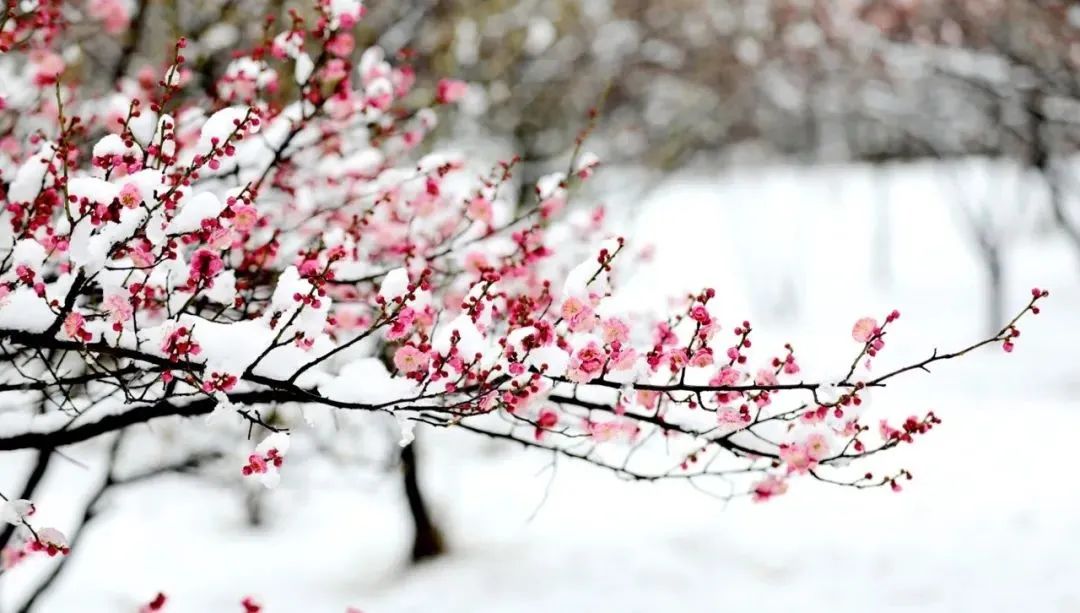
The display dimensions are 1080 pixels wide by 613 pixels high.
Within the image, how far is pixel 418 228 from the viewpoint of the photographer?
377 cm

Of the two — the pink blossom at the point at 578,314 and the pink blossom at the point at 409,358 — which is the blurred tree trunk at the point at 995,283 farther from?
the pink blossom at the point at 409,358

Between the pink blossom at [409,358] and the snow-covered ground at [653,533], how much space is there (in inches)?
46.4

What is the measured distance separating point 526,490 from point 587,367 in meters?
6.18

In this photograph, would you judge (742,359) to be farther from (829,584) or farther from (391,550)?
(391,550)

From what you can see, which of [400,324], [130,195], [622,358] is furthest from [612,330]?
[130,195]

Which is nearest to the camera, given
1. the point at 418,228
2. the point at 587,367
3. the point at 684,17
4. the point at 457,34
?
the point at 587,367

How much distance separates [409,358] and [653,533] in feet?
15.9

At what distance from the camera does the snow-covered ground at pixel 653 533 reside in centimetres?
566

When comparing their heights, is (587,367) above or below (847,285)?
below

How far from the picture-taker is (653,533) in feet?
21.8

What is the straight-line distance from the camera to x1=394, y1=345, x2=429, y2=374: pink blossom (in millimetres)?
2176

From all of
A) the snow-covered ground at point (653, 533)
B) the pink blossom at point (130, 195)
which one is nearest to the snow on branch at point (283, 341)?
the pink blossom at point (130, 195)

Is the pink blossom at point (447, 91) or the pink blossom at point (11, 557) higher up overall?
the pink blossom at point (447, 91)

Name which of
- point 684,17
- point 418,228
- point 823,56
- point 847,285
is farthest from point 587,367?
point 847,285
